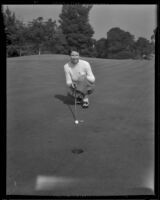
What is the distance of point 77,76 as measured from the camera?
6.54 m

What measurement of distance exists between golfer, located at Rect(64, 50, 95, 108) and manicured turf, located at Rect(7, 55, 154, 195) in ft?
1.01

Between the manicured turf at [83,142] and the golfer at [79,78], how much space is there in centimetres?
31

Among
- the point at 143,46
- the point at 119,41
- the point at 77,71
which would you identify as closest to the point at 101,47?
the point at 119,41

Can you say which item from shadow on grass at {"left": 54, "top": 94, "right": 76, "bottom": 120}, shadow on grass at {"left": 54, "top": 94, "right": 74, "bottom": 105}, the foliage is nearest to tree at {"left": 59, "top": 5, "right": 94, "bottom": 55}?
the foliage

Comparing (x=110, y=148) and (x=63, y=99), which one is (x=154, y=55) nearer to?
(x=110, y=148)

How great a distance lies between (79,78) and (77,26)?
335 cm

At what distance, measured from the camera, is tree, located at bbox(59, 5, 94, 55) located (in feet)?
9.71

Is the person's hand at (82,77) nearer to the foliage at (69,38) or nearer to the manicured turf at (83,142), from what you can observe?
the manicured turf at (83,142)

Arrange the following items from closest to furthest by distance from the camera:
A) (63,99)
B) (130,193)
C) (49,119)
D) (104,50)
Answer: (130,193) → (104,50) → (49,119) → (63,99)

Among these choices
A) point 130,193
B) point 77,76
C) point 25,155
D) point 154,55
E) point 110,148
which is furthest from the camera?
point 77,76

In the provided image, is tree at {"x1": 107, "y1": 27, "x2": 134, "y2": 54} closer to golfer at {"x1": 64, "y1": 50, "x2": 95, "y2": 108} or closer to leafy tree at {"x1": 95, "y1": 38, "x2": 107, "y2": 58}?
leafy tree at {"x1": 95, "y1": 38, "x2": 107, "y2": 58}

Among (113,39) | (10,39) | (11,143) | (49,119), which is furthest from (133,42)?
(49,119)

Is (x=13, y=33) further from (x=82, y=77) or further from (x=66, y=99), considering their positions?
(x=66, y=99)
